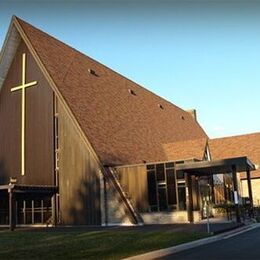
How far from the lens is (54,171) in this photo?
106 ft

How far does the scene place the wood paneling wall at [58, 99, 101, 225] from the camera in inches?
1181

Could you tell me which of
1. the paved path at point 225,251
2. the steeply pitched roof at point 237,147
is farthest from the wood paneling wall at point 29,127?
the steeply pitched roof at point 237,147

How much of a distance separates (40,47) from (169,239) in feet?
71.0

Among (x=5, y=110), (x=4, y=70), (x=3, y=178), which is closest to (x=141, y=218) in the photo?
(x=3, y=178)

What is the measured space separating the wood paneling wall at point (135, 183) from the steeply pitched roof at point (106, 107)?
3.98 ft

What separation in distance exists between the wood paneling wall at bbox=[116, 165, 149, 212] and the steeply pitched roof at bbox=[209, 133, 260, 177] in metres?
18.3

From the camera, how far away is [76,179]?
30.9 m

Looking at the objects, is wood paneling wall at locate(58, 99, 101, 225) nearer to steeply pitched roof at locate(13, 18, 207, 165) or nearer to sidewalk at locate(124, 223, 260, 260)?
steeply pitched roof at locate(13, 18, 207, 165)

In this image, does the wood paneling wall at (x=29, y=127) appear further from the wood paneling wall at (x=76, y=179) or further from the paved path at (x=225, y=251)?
the paved path at (x=225, y=251)

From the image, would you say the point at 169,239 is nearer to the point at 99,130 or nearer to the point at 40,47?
the point at 99,130

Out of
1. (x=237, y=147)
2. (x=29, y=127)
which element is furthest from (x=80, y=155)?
(x=237, y=147)

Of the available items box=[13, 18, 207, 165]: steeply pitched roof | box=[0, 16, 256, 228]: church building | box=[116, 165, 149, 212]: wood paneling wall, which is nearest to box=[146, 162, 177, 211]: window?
box=[0, 16, 256, 228]: church building

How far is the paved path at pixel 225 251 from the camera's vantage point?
13180mm

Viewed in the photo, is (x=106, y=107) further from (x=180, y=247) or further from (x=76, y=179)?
(x=180, y=247)
